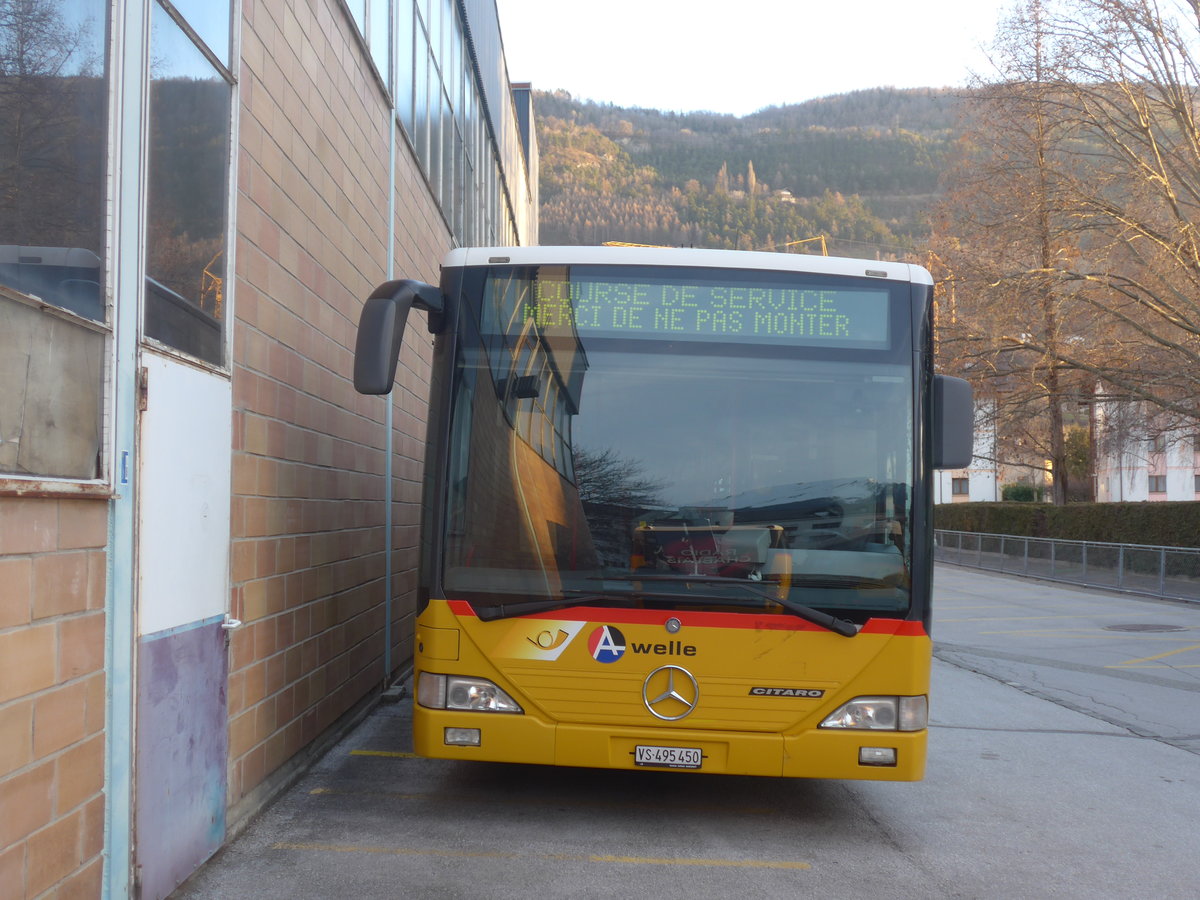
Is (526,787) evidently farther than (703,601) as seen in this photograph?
Yes

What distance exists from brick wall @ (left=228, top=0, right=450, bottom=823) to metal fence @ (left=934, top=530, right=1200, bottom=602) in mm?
17827

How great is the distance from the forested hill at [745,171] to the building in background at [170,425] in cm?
3390

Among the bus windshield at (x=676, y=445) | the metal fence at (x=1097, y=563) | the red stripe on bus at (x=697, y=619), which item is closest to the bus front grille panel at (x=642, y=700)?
the red stripe on bus at (x=697, y=619)

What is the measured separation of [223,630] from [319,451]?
86.5 inches

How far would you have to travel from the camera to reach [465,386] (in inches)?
225

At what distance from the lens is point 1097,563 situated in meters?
25.8

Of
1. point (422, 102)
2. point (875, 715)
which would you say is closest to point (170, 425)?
point (875, 715)

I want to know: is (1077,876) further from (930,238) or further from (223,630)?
(930,238)

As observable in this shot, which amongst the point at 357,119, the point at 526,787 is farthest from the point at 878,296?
the point at 357,119

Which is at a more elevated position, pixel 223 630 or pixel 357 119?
pixel 357 119

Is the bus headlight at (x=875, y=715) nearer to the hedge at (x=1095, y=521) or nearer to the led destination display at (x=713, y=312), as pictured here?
the led destination display at (x=713, y=312)

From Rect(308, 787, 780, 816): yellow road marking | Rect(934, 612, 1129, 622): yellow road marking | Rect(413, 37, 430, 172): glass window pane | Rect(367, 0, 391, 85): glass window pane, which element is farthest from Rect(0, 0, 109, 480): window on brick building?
Rect(934, 612, 1129, 622): yellow road marking

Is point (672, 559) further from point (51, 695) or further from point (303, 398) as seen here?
point (51, 695)

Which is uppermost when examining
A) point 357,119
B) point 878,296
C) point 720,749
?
point 357,119
